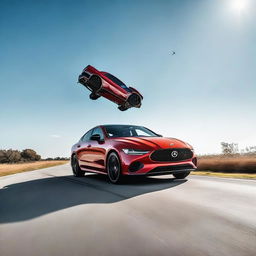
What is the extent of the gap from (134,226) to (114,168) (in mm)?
3545

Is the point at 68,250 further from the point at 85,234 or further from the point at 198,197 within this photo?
the point at 198,197

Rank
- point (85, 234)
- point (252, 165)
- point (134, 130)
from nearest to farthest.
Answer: point (85, 234) < point (134, 130) < point (252, 165)

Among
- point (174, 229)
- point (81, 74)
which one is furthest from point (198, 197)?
point (81, 74)

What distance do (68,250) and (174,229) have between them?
2.92 ft

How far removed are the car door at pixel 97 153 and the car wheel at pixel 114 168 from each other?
310mm

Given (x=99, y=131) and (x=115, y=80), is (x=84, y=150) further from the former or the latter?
(x=115, y=80)

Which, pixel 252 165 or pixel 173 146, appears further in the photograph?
pixel 252 165

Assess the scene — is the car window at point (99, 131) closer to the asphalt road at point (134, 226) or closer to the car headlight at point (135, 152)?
the car headlight at point (135, 152)

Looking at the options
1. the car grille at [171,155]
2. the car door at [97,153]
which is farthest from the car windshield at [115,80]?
the car grille at [171,155]

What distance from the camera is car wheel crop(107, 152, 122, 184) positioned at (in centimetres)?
571

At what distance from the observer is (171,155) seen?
18.4ft

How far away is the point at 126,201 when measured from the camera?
3.68m

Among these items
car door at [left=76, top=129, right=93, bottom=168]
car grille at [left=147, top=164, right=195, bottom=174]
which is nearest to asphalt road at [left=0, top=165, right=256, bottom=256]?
car grille at [left=147, top=164, right=195, bottom=174]

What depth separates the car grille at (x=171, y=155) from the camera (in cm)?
548
